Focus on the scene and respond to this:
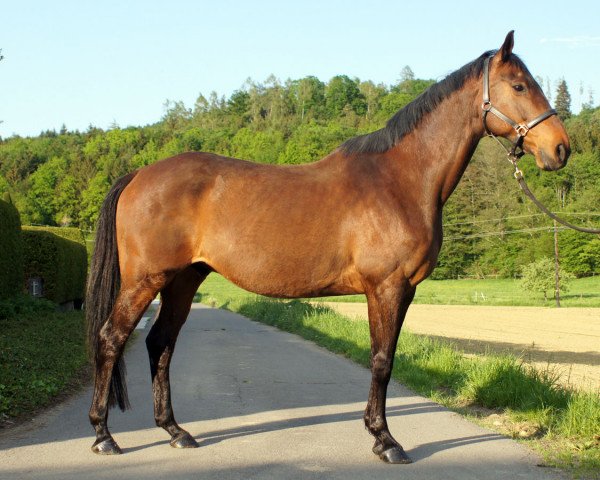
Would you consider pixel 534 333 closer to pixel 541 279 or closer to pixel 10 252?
pixel 10 252

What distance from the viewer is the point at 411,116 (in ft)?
16.8

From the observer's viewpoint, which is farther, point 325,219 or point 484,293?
point 484,293

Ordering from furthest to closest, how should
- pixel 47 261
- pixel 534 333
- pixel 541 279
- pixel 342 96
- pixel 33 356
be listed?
1. pixel 342 96
2. pixel 541 279
3. pixel 534 333
4. pixel 47 261
5. pixel 33 356

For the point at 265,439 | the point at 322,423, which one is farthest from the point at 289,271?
the point at 322,423

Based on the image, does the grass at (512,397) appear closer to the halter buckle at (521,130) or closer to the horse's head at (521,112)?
the horse's head at (521,112)

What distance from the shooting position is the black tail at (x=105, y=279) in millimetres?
5031


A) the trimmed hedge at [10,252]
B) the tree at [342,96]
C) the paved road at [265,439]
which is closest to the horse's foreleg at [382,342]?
the paved road at [265,439]

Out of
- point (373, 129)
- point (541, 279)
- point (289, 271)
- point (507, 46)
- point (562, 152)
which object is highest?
point (373, 129)

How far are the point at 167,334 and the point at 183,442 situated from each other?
35.3 inches

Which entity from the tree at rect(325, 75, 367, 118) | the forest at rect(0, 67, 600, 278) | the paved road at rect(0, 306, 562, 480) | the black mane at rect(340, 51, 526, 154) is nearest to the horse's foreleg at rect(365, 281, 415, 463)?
the paved road at rect(0, 306, 562, 480)

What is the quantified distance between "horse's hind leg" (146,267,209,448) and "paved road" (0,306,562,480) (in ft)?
0.86

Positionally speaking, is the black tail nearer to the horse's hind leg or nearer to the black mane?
the horse's hind leg

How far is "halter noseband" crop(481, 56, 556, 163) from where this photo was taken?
4703 millimetres

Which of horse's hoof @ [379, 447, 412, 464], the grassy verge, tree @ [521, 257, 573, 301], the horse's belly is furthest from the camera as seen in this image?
tree @ [521, 257, 573, 301]
